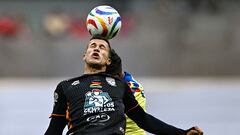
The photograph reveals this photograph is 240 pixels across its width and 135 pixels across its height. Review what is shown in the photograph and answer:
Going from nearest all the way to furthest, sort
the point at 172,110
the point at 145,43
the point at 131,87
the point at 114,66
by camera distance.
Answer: the point at 114,66, the point at 131,87, the point at 172,110, the point at 145,43

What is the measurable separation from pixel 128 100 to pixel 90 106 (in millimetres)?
377

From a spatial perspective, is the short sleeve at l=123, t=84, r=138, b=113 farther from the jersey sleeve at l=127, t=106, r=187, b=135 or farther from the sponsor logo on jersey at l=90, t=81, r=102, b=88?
the sponsor logo on jersey at l=90, t=81, r=102, b=88

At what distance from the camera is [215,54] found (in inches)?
616

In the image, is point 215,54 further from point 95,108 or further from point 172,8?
point 95,108

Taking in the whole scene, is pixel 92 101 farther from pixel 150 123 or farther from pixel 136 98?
pixel 136 98

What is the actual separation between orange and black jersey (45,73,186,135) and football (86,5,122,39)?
717mm

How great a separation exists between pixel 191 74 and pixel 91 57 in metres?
10.6

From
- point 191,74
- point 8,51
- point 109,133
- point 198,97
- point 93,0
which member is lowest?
point 109,133

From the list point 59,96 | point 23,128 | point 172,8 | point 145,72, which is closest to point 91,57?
point 59,96

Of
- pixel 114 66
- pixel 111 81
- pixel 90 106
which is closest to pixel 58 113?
pixel 90 106

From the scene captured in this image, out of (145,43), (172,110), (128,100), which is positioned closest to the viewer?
(128,100)

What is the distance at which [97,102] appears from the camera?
498 centimetres

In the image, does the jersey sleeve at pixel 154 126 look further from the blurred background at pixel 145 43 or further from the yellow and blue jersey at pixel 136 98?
the blurred background at pixel 145 43

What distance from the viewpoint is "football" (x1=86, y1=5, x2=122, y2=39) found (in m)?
5.80
